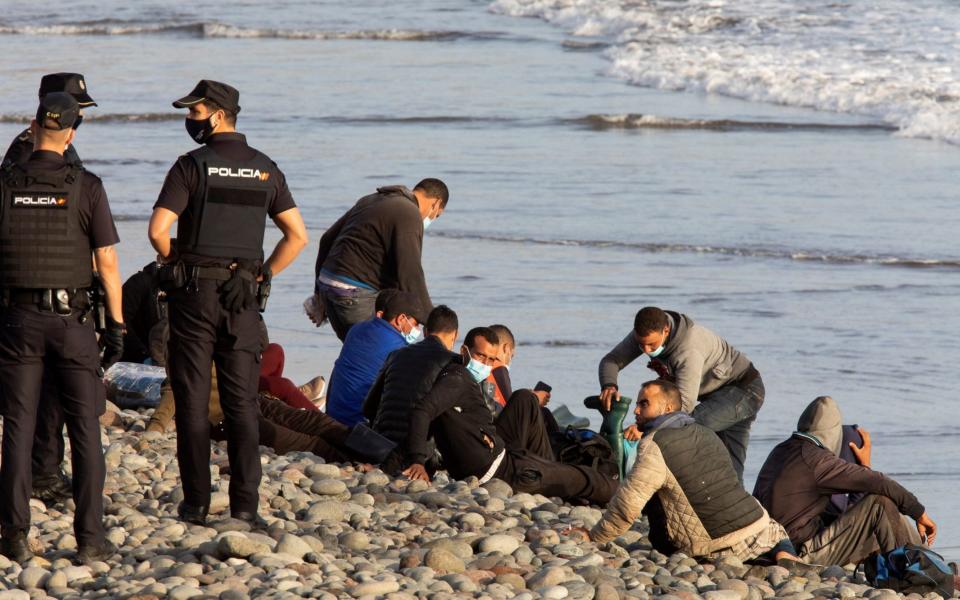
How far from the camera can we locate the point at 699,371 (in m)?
8.29

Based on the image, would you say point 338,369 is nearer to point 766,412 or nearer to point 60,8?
point 766,412

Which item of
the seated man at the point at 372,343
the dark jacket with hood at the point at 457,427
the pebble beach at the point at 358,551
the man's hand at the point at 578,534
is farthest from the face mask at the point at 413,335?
the man's hand at the point at 578,534

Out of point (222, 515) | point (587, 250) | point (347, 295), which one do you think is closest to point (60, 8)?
point (587, 250)

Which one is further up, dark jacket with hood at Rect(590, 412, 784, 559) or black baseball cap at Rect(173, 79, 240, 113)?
black baseball cap at Rect(173, 79, 240, 113)

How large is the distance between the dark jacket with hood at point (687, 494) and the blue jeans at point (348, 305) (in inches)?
108

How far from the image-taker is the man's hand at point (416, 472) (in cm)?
763

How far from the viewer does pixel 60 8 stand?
40.0m

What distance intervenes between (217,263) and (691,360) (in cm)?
313

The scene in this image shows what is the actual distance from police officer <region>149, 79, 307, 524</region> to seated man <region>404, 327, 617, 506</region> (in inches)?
65.3

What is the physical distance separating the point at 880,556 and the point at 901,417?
2.90 meters

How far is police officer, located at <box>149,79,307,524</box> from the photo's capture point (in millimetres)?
5887

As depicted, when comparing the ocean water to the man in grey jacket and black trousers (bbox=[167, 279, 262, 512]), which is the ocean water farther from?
black trousers (bbox=[167, 279, 262, 512])

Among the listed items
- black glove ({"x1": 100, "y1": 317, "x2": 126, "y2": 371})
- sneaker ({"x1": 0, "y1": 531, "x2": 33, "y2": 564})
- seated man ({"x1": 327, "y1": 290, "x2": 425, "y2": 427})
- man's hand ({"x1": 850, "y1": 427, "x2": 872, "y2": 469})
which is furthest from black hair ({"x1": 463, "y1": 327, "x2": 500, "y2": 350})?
sneaker ({"x1": 0, "y1": 531, "x2": 33, "y2": 564})

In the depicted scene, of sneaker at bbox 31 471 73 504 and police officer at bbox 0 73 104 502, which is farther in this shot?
sneaker at bbox 31 471 73 504
